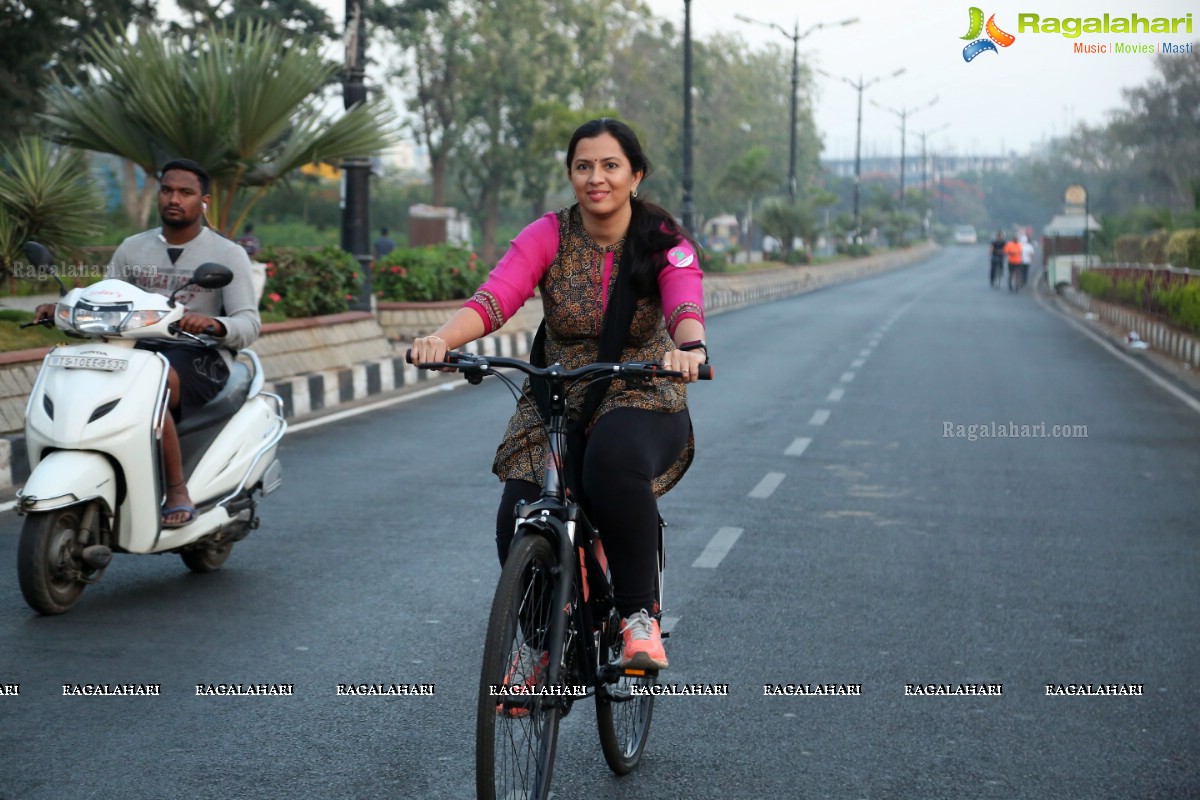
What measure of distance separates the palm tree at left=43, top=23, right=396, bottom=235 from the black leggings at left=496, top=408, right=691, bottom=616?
10419 millimetres

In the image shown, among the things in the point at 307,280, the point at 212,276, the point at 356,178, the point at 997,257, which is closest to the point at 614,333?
the point at 212,276

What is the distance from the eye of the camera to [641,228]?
4211 mm

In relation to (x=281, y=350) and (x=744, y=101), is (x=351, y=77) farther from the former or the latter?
(x=744, y=101)

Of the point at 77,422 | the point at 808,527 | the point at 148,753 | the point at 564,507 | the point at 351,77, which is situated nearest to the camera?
the point at 564,507

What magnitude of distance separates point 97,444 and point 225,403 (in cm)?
87

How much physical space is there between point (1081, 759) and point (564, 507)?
177 centimetres

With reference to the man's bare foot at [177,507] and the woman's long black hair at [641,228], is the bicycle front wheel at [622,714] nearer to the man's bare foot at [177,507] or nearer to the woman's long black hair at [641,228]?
the woman's long black hair at [641,228]

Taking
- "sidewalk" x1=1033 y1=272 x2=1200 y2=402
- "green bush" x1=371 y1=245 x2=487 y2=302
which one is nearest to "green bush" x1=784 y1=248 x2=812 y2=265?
"sidewalk" x1=1033 y1=272 x2=1200 y2=402

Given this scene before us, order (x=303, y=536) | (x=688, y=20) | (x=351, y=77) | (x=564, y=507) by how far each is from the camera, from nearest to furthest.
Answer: (x=564, y=507) → (x=303, y=536) → (x=351, y=77) → (x=688, y=20)

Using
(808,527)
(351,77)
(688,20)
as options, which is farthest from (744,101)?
(808,527)

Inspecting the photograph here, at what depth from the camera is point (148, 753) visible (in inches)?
176

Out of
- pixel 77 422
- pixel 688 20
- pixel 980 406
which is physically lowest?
pixel 980 406

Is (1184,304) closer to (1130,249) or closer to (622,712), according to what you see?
(1130,249)

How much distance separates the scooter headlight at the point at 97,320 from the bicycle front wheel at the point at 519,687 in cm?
290
